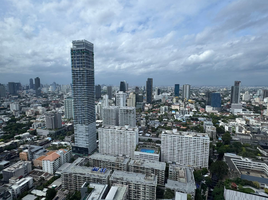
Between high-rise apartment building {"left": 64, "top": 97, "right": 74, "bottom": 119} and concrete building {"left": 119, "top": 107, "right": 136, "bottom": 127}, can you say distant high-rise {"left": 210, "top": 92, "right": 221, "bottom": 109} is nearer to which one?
concrete building {"left": 119, "top": 107, "right": 136, "bottom": 127}

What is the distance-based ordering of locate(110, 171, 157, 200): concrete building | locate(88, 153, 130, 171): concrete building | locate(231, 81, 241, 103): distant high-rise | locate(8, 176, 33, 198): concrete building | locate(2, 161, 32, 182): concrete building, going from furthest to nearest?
1. locate(231, 81, 241, 103): distant high-rise
2. locate(88, 153, 130, 171): concrete building
3. locate(2, 161, 32, 182): concrete building
4. locate(8, 176, 33, 198): concrete building
5. locate(110, 171, 157, 200): concrete building

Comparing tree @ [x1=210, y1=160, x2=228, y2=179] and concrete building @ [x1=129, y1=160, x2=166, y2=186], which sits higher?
concrete building @ [x1=129, y1=160, x2=166, y2=186]

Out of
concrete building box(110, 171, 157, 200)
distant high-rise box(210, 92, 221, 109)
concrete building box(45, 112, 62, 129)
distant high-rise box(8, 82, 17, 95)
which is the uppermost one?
distant high-rise box(8, 82, 17, 95)

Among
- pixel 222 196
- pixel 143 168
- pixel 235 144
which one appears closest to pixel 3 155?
pixel 143 168

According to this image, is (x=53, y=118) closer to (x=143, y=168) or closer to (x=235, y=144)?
(x=143, y=168)

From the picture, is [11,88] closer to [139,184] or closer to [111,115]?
[111,115]

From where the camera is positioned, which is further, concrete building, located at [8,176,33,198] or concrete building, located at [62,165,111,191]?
concrete building, located at [62,165,111,191]

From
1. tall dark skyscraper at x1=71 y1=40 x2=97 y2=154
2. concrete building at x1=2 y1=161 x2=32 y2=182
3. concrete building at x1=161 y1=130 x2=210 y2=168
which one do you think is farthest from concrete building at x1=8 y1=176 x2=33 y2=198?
concrete building at x1=161 y1=130 x2=210 y2=168
